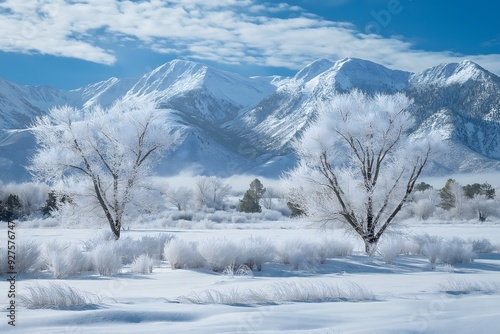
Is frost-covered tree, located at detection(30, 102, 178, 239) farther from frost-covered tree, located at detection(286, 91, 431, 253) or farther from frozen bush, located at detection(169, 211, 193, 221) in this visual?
frozen bush, located at detection(169, 211, 193, 221)

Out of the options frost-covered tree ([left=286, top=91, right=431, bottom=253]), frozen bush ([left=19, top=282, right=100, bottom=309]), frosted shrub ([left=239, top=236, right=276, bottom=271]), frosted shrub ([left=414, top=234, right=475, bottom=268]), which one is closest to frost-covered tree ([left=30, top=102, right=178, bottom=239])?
frost-covered tree ([left=286, top=91, right=431, bottom=253])

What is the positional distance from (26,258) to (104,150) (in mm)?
8284

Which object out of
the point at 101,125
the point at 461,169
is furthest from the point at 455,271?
the point at 461,169

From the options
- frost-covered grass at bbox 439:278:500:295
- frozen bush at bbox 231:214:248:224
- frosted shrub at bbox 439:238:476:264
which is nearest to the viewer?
frost-covered grass at bbox 439:278:500:295

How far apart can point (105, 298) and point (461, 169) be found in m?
187

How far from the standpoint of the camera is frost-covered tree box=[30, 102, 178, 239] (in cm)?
2000

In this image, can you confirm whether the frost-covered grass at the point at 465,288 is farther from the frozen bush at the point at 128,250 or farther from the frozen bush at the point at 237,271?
the frozen bush at the point at 128,250

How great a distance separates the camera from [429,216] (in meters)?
61.5

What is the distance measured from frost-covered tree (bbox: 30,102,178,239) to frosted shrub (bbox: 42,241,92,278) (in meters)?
5.66

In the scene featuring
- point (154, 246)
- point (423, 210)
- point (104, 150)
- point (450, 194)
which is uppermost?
point (450, 194)

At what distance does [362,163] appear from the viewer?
763 inches

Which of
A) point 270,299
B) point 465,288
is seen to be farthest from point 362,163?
point 270,299

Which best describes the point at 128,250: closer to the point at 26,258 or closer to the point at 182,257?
the point at 182,257

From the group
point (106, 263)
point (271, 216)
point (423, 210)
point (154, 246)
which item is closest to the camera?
point (106, 263)
